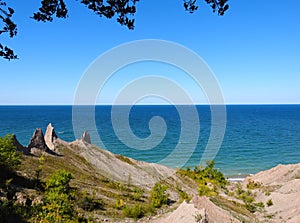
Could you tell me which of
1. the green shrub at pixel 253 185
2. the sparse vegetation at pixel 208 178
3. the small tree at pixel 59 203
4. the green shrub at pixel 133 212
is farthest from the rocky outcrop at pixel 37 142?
the green shrub at pixel 253 185

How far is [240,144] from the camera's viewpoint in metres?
88.6

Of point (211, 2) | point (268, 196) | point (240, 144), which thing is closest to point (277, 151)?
point (240, 144)

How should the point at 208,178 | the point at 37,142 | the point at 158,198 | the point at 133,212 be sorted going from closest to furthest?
the point at 133,212
the point at 158,198
the point at 37,142
the point at 208,178

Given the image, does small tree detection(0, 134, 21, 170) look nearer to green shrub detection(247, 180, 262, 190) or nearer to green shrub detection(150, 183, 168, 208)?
green shrub detection(150, 183, 168, 208)

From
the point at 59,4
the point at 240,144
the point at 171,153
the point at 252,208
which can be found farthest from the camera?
the point at 240,144

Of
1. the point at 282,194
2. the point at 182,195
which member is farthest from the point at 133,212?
the point at 282,194

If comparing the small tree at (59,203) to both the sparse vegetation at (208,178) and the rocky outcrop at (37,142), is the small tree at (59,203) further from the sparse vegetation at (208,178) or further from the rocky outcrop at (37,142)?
the sparse vegetation at (208,178)

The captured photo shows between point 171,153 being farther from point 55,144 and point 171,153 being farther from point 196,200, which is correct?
point 196,200

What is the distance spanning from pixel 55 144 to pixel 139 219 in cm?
1864

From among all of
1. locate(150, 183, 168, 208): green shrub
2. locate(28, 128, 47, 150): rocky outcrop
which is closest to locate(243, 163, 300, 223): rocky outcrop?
locate(150, 183, 168, 208): green shrub

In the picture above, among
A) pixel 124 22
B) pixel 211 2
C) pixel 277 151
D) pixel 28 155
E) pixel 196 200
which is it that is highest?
pixel 211 2

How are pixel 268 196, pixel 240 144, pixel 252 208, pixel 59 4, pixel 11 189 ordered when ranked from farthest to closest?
pixel 240 144
pixel 268 196
pixel 252 208
pixel 11 189
pixel 59 4

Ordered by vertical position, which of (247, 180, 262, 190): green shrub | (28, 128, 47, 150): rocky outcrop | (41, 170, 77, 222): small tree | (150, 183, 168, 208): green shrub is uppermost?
(28, 128, 47, 150): rocky outcrop

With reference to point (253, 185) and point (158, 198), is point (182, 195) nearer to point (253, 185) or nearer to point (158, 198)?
point (158, 198)
